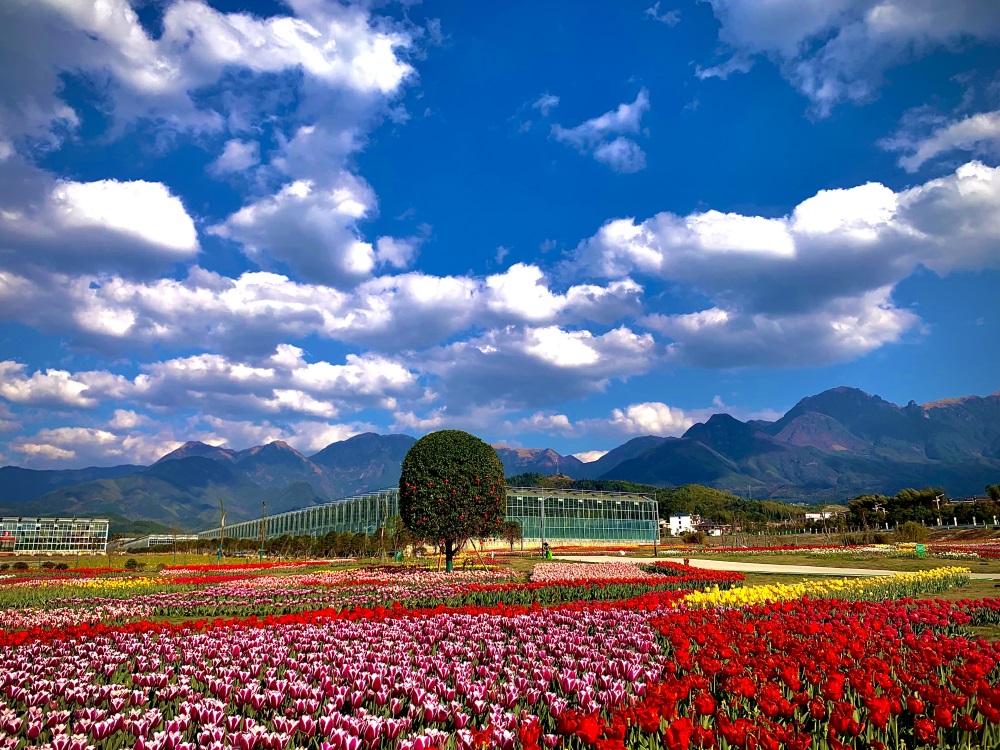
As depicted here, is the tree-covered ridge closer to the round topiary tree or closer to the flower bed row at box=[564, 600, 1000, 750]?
the round topiary tree

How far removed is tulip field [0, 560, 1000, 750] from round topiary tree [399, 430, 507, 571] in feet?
49.5

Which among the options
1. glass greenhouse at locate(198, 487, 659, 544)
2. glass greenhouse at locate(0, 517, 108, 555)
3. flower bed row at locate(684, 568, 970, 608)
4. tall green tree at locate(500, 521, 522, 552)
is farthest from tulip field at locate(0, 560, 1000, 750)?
glass greenhouse at locate(0, 517, 108, 555)

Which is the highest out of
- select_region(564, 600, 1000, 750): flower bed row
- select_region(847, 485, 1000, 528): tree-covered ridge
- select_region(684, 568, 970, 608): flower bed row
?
select_region(564, 600, 1000, 750): flower bed row

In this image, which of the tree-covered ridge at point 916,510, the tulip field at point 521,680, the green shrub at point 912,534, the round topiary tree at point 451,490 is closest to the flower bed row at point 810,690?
the tulip field at point 521,680

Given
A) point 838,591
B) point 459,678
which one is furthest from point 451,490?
point 459,678

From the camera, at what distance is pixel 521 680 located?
5.31m

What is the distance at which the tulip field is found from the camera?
3936 millimetres

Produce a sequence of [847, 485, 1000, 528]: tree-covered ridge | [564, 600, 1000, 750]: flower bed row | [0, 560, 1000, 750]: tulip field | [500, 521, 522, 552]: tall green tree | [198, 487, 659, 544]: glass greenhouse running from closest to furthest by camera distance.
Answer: [564, 600, 1000, 750]: flower bed row, [0, 560, 1000, 750]: tulip field, [500, 521, 522, 552]: tall green tree, [847, 485, 1000, 528]: tree-covered ridge, [198, 487, 659, 544]: glass greenhouse

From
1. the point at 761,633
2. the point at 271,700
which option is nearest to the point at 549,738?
the point at 271,700

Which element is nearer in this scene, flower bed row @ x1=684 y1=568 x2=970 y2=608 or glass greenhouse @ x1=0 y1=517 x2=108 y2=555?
flower bed row @ x1=684 y1=568 x2=970 y2=608

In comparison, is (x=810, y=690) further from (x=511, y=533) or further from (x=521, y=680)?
(x=511, y=533)

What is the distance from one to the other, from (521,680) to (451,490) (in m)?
20.7

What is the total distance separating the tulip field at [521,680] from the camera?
3936 mm

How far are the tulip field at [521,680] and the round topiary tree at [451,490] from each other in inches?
593
